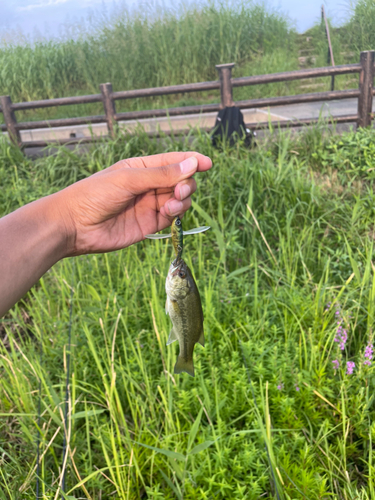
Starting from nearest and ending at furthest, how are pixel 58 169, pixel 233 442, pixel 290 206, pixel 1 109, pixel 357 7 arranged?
pixel 233 442, pixel 290 206, pixel 58 169, pixel 357 7, pixel 1 109

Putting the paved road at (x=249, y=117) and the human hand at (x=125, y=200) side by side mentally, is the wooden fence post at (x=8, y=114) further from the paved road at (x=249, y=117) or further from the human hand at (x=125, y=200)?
the human hand at (x=125, y=200)

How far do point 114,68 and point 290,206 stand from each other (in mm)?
8007

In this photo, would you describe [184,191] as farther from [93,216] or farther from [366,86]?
[366,86]

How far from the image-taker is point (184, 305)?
0.96 metres

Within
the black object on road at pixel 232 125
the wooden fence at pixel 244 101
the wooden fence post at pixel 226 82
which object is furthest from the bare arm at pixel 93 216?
the wooden fence post at pixel 226 82

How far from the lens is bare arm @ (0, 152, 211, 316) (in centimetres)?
121

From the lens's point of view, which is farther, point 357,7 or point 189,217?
point 357,7

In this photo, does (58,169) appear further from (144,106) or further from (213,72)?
(213,72)

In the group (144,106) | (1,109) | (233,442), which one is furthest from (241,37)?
(233,442)

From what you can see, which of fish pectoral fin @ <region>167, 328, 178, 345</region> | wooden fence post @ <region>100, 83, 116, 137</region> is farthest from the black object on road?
fish pectoral fin @ <region>167, 328, 178, 345</region>

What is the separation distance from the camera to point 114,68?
32.7ft

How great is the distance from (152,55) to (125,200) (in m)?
9.54

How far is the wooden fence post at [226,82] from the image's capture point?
18.9ft

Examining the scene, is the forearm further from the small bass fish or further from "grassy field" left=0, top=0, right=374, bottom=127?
"grassy field" left=0, top=0, right=374, bottom=127
